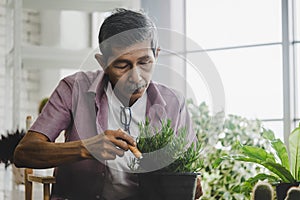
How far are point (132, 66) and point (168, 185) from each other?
14.1 inches

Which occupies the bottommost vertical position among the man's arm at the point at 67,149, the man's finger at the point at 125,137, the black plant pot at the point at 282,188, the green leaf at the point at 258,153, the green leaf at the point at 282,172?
the black plant pot at the point at 282,188

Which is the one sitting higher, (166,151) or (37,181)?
(166,151)

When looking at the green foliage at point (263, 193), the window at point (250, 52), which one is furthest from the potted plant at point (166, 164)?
the window at point (250, 52)

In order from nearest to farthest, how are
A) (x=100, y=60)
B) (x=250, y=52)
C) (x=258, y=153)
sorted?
(x=100, y=60) → (x=258, y=153) → (x=250, y=52)

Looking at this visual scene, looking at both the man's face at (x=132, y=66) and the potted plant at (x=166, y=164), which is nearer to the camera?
the potted plant at (x=166, y=164)

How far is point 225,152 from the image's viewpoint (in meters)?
3.79

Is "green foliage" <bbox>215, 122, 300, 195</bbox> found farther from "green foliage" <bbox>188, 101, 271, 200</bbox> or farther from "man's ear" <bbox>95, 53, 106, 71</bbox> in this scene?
"green foliage" <bbox>188, 101, 271, 200</bbox>

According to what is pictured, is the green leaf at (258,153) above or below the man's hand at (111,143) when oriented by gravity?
below

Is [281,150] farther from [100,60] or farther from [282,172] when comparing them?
[100,60]

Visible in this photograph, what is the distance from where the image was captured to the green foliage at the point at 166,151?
1.70m

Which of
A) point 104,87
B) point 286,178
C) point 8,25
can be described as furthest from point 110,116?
point 8,25

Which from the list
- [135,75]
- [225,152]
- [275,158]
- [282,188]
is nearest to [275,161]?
[275,158]

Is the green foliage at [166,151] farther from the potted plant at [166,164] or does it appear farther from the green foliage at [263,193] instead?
the green foliage at [263,193]

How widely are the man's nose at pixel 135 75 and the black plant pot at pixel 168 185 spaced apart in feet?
0.91
